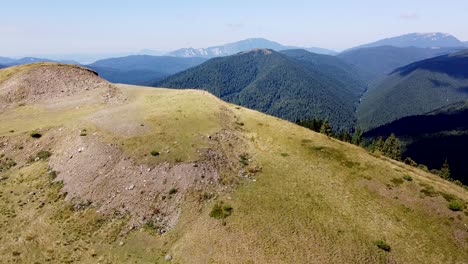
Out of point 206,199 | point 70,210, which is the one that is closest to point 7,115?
point 70,210

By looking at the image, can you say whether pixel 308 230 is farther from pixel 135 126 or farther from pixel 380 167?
pixel 135 126

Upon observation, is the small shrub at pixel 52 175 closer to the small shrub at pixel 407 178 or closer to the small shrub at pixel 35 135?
the small shrub at pixel 35 135

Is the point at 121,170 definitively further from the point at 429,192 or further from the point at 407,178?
the point at 429,192

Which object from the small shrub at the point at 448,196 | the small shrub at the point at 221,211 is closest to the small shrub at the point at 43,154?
the small shrub at the point at 221,211

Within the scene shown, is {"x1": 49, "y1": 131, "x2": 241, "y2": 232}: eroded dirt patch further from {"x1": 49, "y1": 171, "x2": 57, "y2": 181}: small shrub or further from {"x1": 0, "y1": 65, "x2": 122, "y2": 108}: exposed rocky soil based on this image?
{"x1": 0, "y1": 65, "x2": 122, "y2": 108}: exposed rocky soil

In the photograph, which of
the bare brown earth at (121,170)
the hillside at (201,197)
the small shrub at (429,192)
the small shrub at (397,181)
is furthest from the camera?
the small shrub at (397,181)

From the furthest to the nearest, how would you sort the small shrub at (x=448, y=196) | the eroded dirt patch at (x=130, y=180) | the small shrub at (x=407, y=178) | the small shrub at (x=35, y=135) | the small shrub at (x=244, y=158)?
the small shrub at (x=35, y=135) → the small shrub at (x=244, y=158) → the small shrub at (x=407, y=178) → the small shrub at (x=448, y=196) → the eroded dirt patch at (x=130, y=180)
